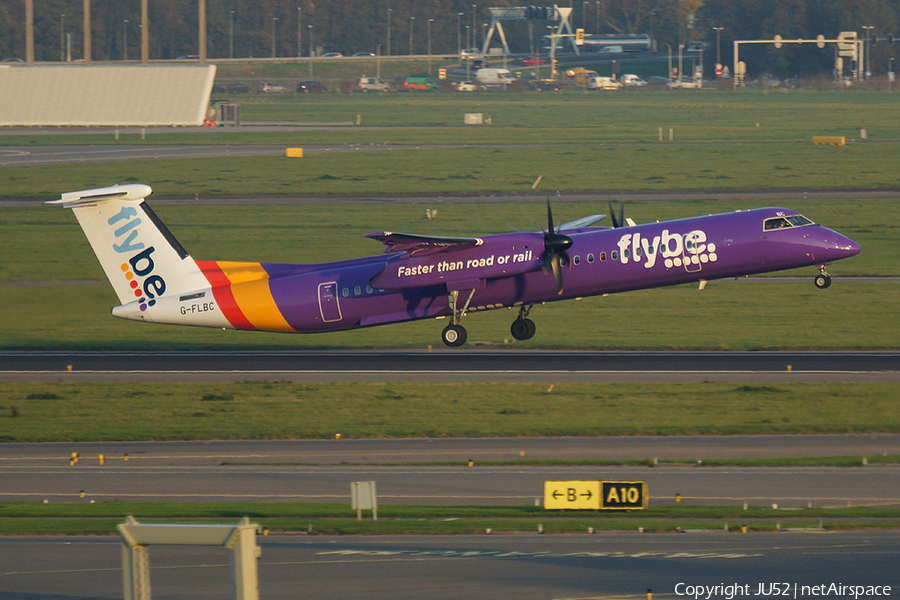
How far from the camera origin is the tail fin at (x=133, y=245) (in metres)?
34.6

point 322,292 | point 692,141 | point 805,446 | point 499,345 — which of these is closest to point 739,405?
point 805,446

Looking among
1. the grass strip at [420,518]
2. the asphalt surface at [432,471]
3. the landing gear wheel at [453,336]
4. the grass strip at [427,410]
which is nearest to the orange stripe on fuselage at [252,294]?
the grass strip at [427,410]

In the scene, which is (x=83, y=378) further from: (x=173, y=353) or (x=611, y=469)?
(x=611, y=469)

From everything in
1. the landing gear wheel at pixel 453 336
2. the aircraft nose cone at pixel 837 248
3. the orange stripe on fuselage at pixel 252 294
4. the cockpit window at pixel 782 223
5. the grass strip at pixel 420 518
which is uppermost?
the cockpit window at pixel 782 223

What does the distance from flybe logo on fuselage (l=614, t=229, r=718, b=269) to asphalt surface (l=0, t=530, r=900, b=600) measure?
17411 mm

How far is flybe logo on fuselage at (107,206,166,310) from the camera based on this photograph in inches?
1382

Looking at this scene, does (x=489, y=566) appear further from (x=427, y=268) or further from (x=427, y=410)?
(x=427, y=268)

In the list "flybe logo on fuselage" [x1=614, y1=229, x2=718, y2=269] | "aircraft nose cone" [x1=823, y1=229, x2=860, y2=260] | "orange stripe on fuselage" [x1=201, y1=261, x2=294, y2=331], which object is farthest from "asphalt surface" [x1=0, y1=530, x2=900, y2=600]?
"aircraft nose cone" [x1=823, y1=229, x2=860, y2=260]

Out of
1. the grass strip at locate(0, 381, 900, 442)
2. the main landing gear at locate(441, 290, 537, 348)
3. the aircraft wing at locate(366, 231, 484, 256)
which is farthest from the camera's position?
the main landing gear at locate(441, 290, 537, 348)

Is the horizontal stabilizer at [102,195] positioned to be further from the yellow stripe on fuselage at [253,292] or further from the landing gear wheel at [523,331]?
the landing gear wheel at [523,331]

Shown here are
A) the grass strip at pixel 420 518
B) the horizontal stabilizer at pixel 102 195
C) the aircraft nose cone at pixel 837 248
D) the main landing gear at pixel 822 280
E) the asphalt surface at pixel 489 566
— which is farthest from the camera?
the main landing gear at pixel 822 280

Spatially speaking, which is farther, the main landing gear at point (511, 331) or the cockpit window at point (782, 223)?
the main landing gear at point (511, 331)

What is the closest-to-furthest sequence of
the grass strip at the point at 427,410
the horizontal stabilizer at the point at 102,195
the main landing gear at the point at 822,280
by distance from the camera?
the grass strip at the point at 427,410
the horizontal stabilizer at the point at 102,195
the main landing gear at the point at 822,280

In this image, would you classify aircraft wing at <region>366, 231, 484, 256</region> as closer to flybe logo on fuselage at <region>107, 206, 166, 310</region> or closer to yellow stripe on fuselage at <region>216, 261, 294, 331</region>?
yellow stripe on fuselage at <region>216, 261, 294, 331</region>
